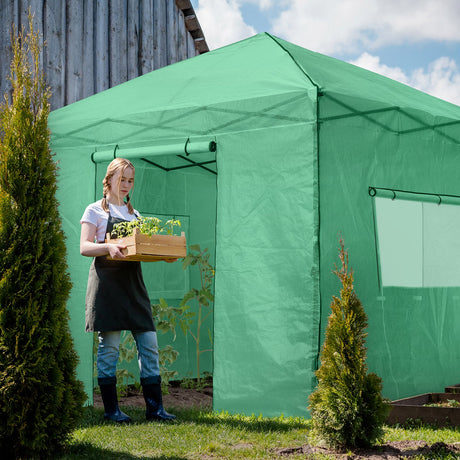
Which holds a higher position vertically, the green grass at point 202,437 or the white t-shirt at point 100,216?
the white t-shirt at point 100,216

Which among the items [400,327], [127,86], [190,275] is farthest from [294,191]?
[190,275]

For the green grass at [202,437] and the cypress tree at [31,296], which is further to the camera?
the green grass at [202,437]

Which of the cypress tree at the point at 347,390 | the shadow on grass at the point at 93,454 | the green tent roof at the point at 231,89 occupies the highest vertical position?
the green tent roof at the point at 231,89

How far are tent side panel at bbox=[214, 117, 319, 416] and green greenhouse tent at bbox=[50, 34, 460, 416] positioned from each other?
0.4 inches

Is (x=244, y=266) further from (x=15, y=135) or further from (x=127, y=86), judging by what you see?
(x=127, y=86)

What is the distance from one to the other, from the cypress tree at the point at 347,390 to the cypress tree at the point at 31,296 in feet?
4.71

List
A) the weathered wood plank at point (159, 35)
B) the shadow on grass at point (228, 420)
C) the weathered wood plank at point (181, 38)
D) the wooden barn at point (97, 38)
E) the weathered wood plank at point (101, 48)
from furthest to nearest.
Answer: the weathered wood plank at point (181, 38) → the weathered wood plank at point (159, 35) → the weathered wood plank at point (101, 48) → the wooden barn at point (97, 38) → the shadow on grass at point (228, 420)

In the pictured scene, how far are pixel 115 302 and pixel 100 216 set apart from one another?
2.00ft

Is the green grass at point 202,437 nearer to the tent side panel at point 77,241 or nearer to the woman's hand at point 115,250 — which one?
the tent side panel at point 77,241

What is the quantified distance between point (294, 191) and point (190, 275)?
2998mm

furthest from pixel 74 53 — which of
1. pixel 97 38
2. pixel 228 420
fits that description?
pixel 228 420

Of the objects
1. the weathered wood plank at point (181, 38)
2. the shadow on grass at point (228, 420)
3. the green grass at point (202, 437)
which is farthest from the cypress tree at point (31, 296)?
the weathered wood plank at point (181, 38)

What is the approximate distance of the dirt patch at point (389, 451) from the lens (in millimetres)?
3879

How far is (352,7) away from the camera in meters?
10.5
